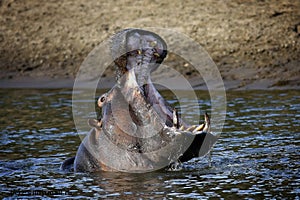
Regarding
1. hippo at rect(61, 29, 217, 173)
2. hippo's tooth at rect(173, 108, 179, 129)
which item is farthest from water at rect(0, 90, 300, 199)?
hippo's tooth at rect(173, 108, 179, 129)

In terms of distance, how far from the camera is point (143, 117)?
6961 millimetres

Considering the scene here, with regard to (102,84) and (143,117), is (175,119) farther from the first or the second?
(102,84)

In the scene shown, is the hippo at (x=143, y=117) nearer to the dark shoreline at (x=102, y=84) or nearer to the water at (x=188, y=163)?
the water at (x=188, y=163)

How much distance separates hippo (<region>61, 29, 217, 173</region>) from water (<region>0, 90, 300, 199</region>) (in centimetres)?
30

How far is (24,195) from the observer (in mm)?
7121

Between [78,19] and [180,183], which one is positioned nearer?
[180,183]

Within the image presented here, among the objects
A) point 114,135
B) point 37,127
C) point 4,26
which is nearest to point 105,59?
point 4,26

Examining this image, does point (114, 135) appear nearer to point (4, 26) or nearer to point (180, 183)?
point (180, 183)

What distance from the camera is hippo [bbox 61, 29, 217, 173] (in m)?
6.92

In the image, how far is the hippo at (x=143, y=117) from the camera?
692cm

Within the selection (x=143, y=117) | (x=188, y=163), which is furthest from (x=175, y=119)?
(x=188, y=163)

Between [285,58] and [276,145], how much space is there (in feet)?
19.0

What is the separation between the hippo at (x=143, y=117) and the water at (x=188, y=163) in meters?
0.30

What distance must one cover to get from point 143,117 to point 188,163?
1.40 m
